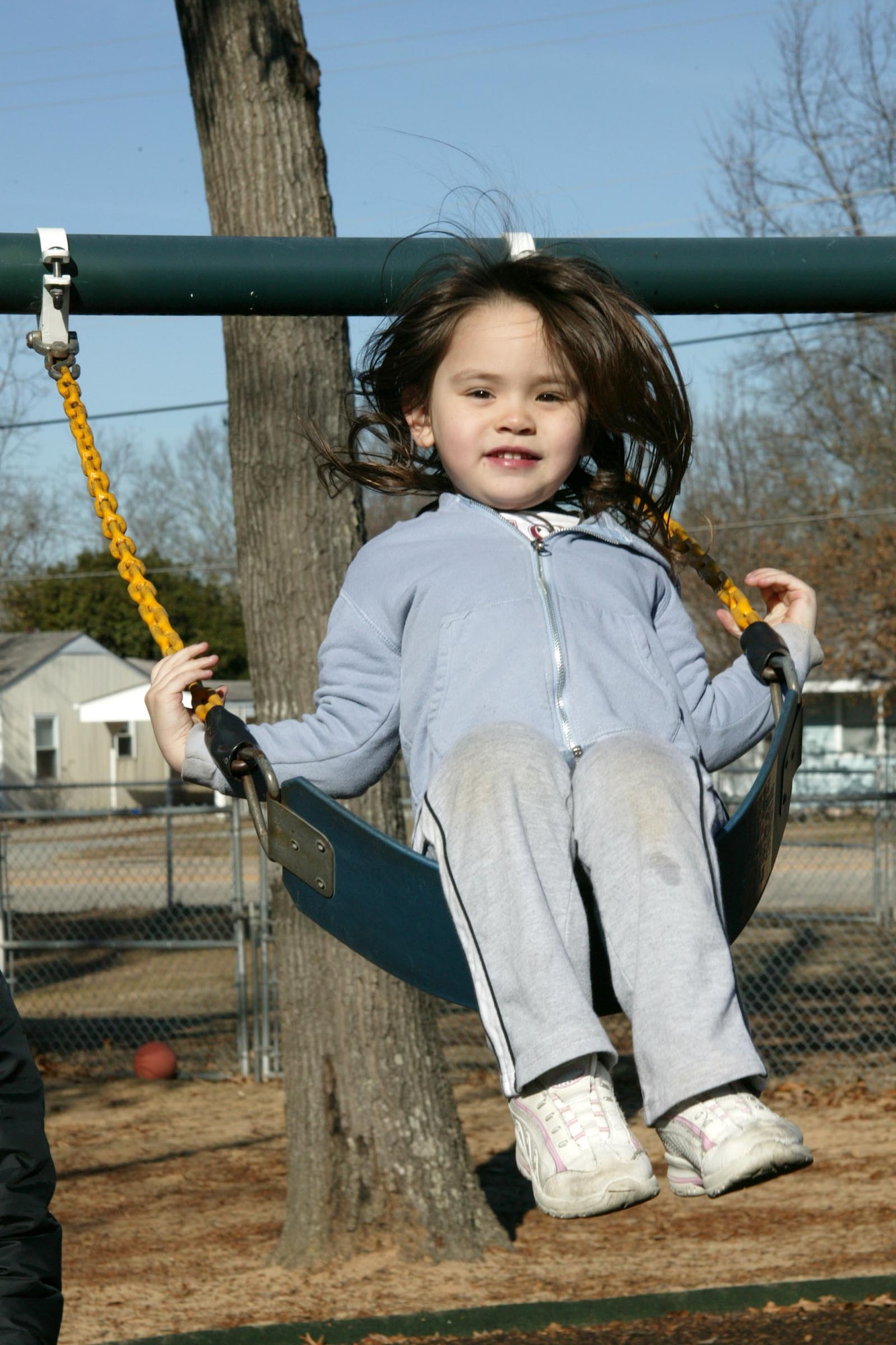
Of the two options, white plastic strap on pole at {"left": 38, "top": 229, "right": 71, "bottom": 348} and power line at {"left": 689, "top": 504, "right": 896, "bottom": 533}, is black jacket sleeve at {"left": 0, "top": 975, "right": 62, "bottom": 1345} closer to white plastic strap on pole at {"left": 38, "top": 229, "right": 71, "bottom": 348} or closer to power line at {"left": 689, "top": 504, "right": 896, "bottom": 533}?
white plastic strap on pole at {"left": 38, "top": 229, "right": 71, "bottom": 348}

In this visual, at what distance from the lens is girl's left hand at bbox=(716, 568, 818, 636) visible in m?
2.26

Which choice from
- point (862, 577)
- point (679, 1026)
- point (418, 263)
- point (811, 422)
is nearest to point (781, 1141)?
point (679, 1026)

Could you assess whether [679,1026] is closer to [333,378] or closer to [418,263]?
[418,263]

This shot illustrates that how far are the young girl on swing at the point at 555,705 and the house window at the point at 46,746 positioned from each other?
34.8m

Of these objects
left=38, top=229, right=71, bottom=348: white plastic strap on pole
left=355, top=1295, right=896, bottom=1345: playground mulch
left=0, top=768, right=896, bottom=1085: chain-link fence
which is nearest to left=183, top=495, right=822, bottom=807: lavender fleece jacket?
left=38, top=229, right=71, bottom=348: white plastic strap on pole

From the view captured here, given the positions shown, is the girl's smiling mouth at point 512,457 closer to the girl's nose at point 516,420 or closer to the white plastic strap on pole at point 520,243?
the girl's nose at point 516,420

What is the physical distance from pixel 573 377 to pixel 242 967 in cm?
701

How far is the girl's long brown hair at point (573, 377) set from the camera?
2043mm

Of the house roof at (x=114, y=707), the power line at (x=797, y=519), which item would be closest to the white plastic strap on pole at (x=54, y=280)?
the power line at (x=797, y=519)

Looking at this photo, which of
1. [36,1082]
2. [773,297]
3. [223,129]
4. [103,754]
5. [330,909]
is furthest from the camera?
[103,754]

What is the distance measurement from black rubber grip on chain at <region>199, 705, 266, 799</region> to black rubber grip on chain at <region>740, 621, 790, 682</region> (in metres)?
0.67

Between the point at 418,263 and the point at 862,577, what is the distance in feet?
72.0

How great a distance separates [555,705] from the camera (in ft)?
6.07

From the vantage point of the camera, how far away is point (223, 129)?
5.14 meters
